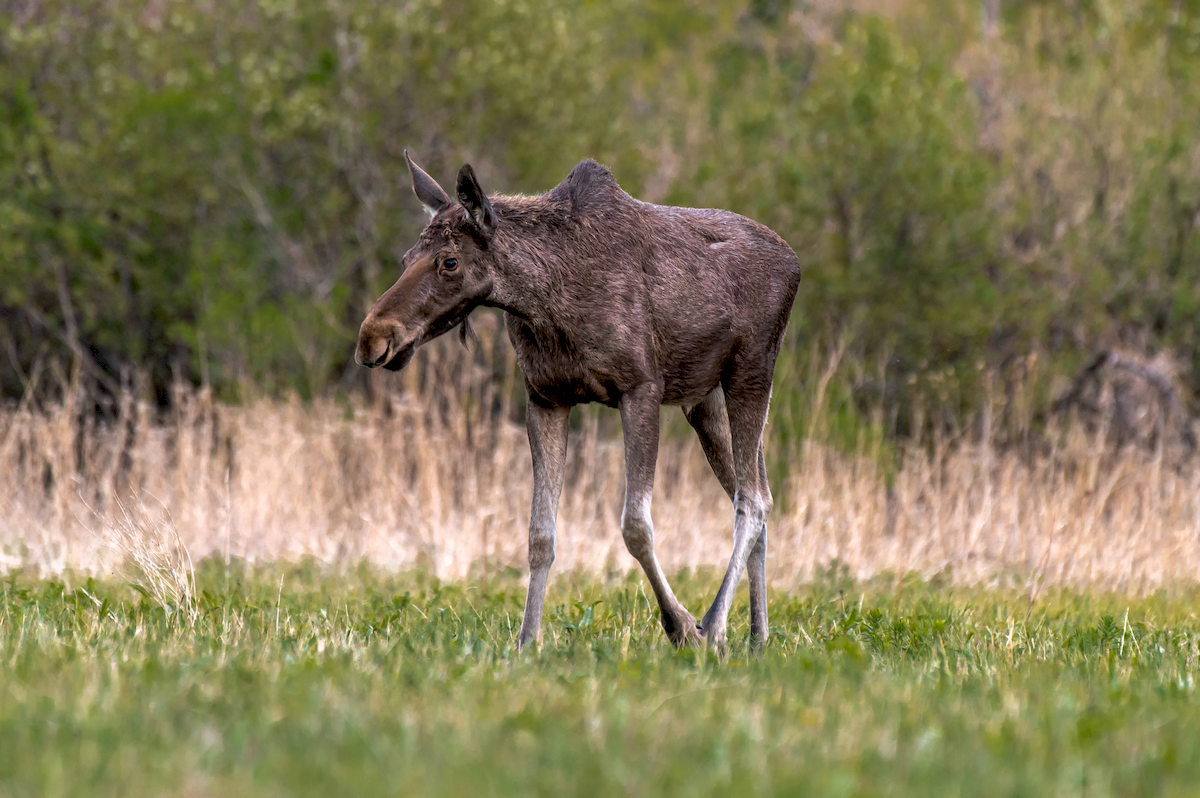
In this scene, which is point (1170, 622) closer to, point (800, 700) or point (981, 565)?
point (981, 565)

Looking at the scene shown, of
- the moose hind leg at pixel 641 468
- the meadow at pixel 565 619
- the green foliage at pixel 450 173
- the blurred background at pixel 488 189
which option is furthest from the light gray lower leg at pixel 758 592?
the green foliage at pixel 450 173

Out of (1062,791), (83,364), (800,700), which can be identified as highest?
(1062,791)

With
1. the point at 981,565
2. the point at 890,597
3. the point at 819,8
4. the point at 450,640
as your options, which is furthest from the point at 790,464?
the point at 819,8

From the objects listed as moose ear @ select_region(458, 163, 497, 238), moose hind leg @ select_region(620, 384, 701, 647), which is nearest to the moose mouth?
moose ear @ select_region(458, 163, 497, 238)

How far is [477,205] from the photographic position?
643 cm

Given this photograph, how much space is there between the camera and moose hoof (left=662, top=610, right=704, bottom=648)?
676 cm

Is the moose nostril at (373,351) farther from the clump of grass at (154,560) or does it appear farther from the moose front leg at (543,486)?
the clump of grass at (154,560)

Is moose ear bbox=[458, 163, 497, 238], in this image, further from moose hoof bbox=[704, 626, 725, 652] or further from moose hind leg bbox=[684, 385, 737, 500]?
moose hoof bbox=[704, 626, 725, 652]

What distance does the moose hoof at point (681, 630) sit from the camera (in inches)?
266

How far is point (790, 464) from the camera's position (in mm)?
12180

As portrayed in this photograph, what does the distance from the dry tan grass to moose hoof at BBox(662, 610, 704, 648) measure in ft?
11.4

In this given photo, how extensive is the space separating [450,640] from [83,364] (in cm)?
1145

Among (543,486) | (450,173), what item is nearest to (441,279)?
(543,486)

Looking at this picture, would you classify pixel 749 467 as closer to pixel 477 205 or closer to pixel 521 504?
pixel 477 205
